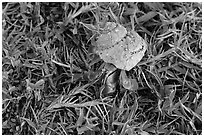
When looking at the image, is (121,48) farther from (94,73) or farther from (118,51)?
(94,73)

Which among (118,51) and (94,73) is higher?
(118,51)

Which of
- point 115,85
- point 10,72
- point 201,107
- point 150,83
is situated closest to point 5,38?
point 10,72

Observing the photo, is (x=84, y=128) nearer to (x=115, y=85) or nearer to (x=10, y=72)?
(x=115, y=85)

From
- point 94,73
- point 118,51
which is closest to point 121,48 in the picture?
point 118,51
